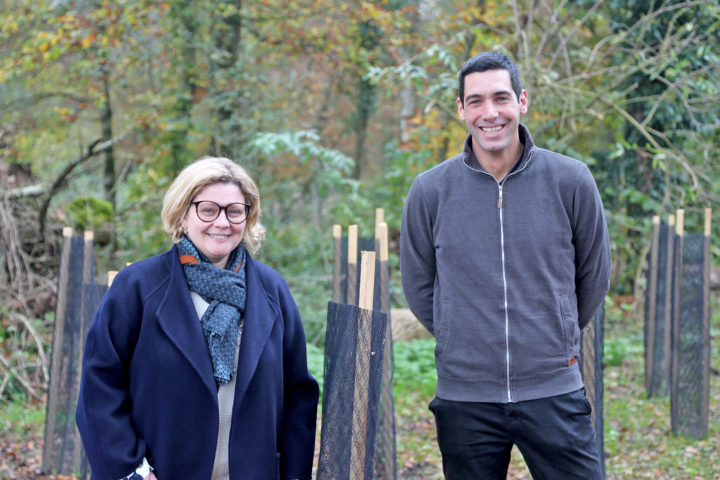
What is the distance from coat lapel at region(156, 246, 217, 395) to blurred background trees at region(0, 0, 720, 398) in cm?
564

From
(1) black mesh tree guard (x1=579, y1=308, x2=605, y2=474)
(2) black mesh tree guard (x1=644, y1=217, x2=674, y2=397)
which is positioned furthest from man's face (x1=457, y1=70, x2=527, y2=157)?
(2) black mesh tree guard (x1=644, y1=217, x2=674, y2=397)

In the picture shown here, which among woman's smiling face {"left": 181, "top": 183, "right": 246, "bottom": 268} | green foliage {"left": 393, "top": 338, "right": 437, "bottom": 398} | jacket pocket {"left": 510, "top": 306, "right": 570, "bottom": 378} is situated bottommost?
green foliage {"left": 393, "top": 338, "right": 437, "bottom": 398}

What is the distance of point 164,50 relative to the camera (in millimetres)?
11914

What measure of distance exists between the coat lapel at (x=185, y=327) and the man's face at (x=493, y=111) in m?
1.12

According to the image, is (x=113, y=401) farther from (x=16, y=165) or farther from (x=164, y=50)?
(x=164, y=50)

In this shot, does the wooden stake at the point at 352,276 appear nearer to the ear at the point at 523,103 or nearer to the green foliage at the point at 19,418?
the ear at the point at 523,103

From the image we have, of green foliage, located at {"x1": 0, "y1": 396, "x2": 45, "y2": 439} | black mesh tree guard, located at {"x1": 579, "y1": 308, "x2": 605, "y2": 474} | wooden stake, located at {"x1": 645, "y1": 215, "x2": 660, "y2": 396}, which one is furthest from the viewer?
wooden stake, located at {"x1": 645, "y1": 215, "x2": 660, "y2": 396}

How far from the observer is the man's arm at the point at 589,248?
8.18ft

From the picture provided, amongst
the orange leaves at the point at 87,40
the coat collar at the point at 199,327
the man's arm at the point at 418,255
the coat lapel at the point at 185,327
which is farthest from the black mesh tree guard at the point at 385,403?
the orange leaves at the point at 87,40

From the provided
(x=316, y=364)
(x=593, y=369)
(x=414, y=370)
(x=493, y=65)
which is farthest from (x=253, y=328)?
(x=414, y=370)

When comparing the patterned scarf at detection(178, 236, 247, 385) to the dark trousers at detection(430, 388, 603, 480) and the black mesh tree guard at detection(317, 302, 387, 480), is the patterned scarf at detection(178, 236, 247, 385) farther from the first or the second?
the dark trousers at detection(430, 388, 603, 480)

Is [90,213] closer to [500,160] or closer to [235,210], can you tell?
[235,210]

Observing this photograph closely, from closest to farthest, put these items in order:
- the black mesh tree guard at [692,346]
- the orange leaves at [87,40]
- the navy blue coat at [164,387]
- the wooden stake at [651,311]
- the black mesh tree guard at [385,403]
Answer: the navy blue coat at [164,387]
the black mesh tree guard at [385,403]
the black mesh tree guard at [692,346]
the wooden stake at [651,311]
the orange leaves at [87,40]

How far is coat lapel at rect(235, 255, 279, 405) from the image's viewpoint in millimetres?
2271
